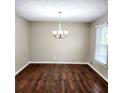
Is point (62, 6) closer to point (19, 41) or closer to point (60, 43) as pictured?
point (19, 41)

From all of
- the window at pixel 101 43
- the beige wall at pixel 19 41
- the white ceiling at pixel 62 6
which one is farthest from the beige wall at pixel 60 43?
the white ceiling at pixel 62 6

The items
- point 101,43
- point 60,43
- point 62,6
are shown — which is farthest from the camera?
point 60,43

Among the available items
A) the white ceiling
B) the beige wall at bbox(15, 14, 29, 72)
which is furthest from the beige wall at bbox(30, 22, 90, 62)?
the white ceiling

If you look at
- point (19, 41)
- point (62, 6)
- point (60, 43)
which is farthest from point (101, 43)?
point (19, 41)

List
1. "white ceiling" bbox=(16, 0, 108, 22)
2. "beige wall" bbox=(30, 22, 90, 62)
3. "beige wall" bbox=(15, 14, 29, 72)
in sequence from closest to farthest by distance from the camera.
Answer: "white ceiling" bbox=(16, 0, 108, 22) → "beige wall" bbox=(15, 14, 29, 72) → "beige wall" bbox=(30, 22, 90, 62)

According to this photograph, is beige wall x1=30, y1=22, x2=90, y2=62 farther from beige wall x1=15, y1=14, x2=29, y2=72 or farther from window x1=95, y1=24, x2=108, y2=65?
window x1=95, y1=24, x2=108, y2=65

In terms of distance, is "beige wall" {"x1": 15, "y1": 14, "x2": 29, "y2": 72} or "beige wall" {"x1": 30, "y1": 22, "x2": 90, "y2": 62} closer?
"beige wall" {"x1": 15, "y1": 14, "x2": 29, "y2": 72}

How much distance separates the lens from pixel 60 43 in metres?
7.61

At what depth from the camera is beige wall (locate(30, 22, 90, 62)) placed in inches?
297

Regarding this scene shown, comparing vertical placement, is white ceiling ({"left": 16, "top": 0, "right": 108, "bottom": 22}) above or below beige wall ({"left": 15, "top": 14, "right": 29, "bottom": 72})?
above

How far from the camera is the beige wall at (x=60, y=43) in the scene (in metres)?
7.54

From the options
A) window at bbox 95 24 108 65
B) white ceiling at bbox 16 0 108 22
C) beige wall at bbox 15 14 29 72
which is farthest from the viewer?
window at bbox 95 24 108 65
